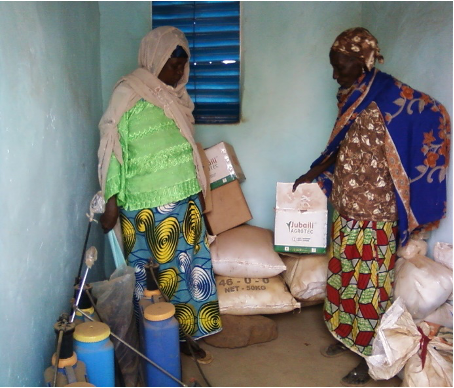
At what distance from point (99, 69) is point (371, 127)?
1388mm

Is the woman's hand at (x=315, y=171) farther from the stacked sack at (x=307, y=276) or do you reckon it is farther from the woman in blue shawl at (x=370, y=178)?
the stacked sack at (x=307, y=276)

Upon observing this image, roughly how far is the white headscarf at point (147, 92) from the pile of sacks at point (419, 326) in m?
1.04

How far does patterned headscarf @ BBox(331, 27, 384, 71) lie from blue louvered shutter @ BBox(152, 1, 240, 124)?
2.01ft

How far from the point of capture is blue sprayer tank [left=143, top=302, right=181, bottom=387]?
1.71 m

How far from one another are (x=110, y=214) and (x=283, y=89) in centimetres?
97

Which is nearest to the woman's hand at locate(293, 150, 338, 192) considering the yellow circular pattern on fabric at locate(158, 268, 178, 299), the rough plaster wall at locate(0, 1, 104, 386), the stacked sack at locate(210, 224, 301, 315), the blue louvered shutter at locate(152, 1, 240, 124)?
the stacked sack at locate(210, 224, 301, 315)

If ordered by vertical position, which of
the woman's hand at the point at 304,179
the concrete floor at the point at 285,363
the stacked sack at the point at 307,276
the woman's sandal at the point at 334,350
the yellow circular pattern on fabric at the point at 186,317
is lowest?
the concrete floor at the point at 285,363

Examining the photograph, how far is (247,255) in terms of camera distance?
2.23 meters

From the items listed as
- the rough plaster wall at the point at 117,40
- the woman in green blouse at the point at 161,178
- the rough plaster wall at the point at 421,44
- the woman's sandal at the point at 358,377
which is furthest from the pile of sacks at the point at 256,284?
the rough plaster wall at the point at 117,40

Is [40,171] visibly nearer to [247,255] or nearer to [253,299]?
[247,255]

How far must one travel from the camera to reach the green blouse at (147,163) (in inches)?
73.9

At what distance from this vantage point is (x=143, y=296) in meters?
1.97

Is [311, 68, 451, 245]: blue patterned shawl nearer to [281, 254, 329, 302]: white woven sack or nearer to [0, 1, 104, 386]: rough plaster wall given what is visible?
[281, 254, 329, 302]: white woven sack

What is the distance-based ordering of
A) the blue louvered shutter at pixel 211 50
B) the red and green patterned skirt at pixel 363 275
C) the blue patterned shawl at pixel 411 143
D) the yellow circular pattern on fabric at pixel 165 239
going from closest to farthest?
1. the blue patterned shawl at pixel 411 143
2. the red and green patterned skirt at pixel 363 275
3. the yellow circular pattern on fabric at pixel 165 239
4. the blue louvered shutter at pixel 211 50
